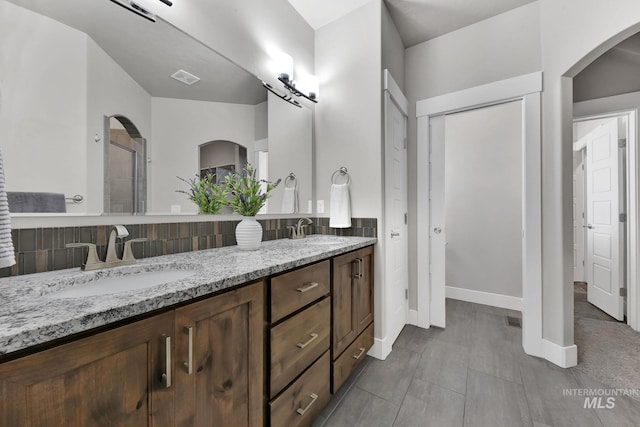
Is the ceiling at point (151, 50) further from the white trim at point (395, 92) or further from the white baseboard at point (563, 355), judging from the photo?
the white baseboard at point (563, 355)

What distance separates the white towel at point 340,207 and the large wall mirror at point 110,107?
27.8 inches

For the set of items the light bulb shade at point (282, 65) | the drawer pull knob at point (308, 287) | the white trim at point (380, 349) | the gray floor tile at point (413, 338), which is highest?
the light bulb shade at point (282, 65)

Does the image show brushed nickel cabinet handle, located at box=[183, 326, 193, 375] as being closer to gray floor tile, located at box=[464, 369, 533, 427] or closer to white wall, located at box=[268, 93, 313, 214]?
white wall, located at box=[268, 93, 313, 214]

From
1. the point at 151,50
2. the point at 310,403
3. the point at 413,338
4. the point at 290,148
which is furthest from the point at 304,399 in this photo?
the point at 151,50

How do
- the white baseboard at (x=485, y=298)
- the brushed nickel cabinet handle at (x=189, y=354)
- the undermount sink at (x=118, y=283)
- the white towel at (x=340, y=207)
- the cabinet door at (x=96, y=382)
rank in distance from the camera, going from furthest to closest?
the white baseboard at (x=485, y=298) → the white towel at (x=340, y=207) → the undermount sink at (x=118, y=283) → the brushed nickel cabinet handle at (x=189, y=354) → the cabinet door at (x=96, y=382)

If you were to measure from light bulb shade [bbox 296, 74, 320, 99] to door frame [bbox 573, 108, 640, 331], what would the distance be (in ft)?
7.93

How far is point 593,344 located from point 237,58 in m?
3.42

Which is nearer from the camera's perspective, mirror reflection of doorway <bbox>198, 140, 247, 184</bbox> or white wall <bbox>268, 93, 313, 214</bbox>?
mirror reflection of doorway <bbox>198, 140, 247, 184</bbox>

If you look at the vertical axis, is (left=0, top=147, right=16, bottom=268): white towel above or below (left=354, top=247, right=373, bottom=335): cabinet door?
above

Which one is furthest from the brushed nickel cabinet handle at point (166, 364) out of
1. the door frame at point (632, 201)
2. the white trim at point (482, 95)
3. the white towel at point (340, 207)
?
the door frame at point (632, 201)

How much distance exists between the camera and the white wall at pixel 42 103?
2.64ft

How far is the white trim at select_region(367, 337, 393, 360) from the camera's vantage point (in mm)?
1871

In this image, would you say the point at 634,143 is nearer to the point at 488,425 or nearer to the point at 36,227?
the point at 488,425

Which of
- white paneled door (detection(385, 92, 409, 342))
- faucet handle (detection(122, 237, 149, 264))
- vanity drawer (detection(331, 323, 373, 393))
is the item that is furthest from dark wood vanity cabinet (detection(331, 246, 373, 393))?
faucet handle (detection(122, 237, 149, 264))
